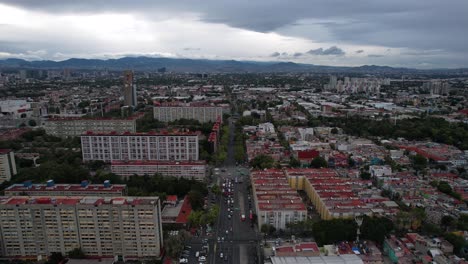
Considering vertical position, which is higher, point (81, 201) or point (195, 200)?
point (81, 201)

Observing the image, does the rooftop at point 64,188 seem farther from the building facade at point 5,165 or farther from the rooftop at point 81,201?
the building facade at point 5,165

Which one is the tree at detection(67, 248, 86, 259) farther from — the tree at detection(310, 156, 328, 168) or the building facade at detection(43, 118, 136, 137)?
the building facade at detection(43, 118, 136, 137)

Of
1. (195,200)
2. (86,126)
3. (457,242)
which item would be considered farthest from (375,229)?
(86,126)

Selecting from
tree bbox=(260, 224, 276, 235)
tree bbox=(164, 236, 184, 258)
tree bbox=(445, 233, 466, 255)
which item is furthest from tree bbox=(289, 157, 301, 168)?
tree bbox=(164, 236, 184, 258)

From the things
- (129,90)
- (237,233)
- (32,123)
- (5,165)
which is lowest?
(237,233)

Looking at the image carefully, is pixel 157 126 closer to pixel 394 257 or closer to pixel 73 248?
pixel 73 248

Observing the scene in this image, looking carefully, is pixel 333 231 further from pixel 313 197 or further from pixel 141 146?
pixel 141 146

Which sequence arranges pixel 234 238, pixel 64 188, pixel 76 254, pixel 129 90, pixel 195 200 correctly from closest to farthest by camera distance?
1. pixel 76 254
2. pixel 234 238
3. pixel 64 188
4. pixel 195 200
5. pixel 129 90
